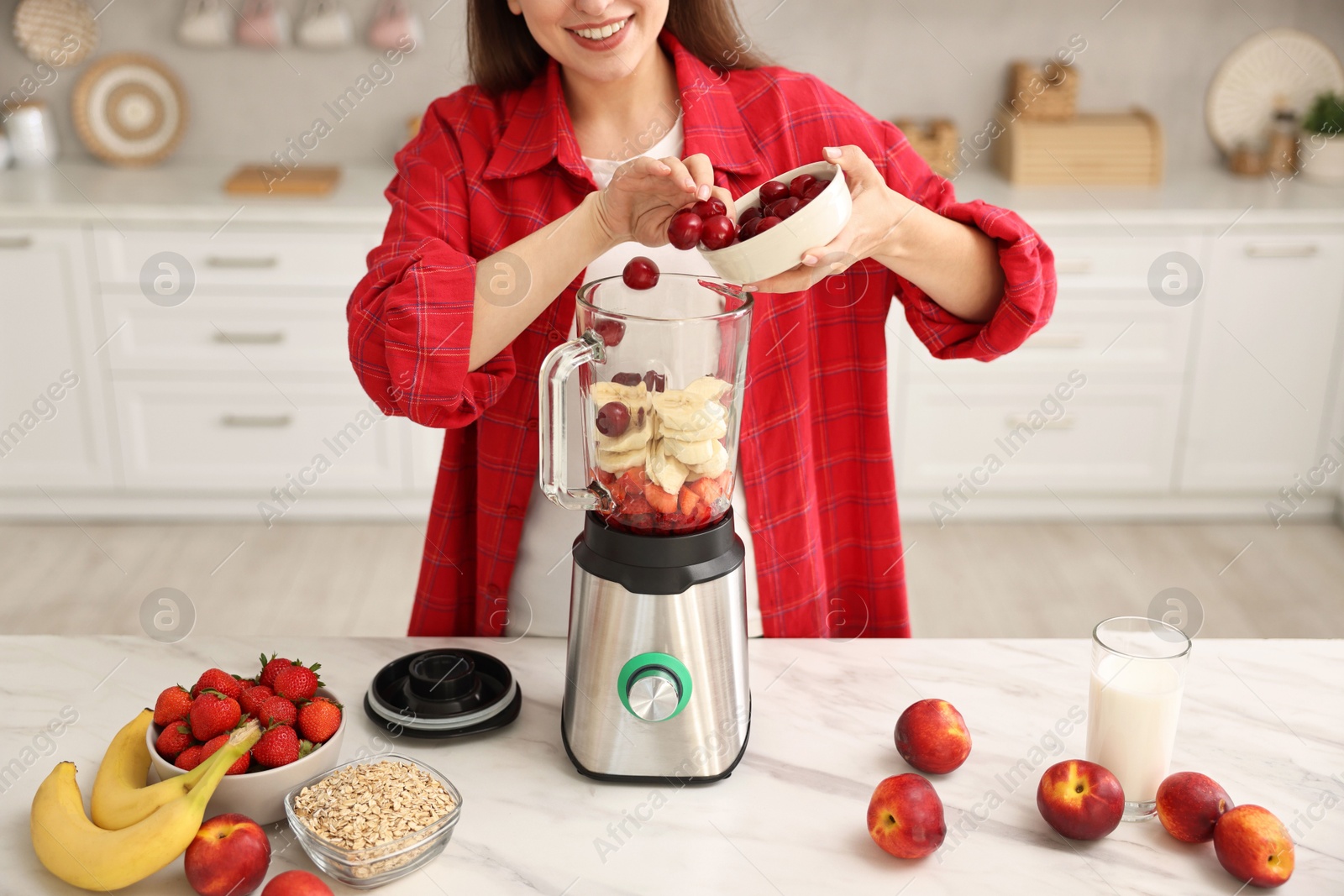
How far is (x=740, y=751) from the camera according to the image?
104cm

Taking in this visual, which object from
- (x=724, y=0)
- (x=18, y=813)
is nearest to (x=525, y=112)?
(x=724, y=0)

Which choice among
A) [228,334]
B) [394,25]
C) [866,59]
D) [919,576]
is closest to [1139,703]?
[919,576]

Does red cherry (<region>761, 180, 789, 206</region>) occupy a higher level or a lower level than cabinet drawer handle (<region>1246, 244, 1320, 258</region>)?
higher

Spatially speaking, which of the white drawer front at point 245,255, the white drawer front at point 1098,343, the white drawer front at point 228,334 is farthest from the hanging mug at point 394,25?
the white drawer front at point 1098,343

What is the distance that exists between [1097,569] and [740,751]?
89.3 inches

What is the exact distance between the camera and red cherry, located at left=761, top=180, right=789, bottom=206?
109 centimetres

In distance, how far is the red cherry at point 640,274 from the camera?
104cm

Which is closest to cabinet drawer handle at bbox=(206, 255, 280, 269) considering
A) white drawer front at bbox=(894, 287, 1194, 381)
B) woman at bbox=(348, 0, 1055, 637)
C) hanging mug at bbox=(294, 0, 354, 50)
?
hanging mug at bbox=(294, 0, 354, 50)

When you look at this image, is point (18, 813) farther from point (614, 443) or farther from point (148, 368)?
point (148, 368)

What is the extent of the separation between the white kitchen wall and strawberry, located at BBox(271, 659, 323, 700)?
8.50 ft

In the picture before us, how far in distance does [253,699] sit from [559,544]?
0.46 metres

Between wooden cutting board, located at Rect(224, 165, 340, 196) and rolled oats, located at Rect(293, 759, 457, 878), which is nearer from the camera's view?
rolled oats, located at Rect(293, 759, 457, 878)

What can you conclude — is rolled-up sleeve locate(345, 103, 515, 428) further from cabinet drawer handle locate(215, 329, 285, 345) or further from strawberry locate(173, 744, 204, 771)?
cabinet drawer handle locate(215, 329, 285, 345)

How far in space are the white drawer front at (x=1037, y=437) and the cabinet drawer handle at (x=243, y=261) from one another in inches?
63.9
